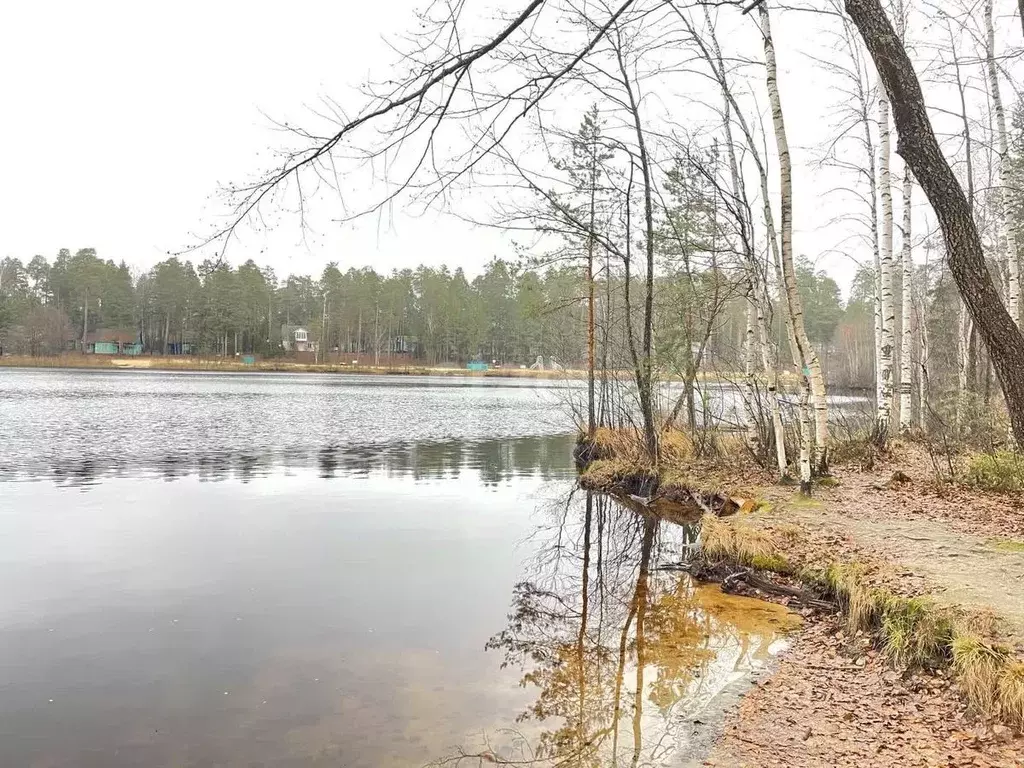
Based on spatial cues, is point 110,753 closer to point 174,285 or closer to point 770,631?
point 770,631

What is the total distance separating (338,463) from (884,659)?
16.0m

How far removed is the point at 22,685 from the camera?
6.01 meters

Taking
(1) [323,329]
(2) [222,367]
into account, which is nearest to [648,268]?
(2) [222,367]

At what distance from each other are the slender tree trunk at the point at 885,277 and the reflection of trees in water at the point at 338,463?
8322 mm

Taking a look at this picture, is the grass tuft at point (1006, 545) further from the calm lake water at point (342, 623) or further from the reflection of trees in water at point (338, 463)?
the reflection of trees in water at point (338, 463)

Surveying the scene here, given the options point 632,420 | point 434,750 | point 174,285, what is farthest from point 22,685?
point 174,285

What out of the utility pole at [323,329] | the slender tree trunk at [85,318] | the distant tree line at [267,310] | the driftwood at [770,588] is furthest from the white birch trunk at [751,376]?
the slender tree trunk at [85,318]

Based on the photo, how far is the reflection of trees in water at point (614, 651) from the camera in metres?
5.03

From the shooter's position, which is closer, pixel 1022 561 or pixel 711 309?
pixel 1022 561

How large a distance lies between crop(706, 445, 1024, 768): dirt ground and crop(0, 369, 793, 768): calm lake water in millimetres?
554

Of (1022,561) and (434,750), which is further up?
(1022,561)

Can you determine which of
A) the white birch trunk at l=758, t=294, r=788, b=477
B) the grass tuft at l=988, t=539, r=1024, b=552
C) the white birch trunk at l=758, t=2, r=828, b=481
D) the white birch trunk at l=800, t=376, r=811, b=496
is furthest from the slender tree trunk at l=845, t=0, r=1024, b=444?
the white birch trunk at l=758, t=294, r=788, b=477

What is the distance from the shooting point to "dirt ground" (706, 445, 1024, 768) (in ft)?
14.1

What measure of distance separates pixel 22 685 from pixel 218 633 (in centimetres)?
176
